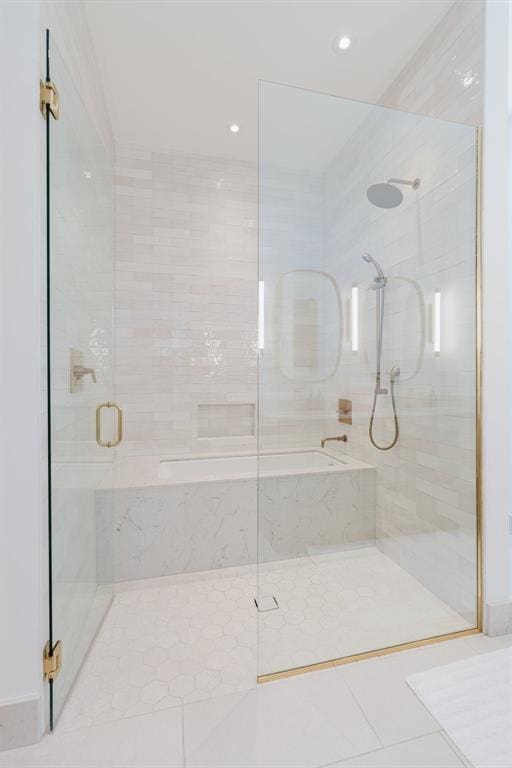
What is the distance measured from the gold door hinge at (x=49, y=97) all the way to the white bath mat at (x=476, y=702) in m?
2.39

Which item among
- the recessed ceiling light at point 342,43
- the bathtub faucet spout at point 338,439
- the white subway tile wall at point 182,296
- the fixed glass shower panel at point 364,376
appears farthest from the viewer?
the white subway tile wall at point 182,296

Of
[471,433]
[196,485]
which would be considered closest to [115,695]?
[196,485]

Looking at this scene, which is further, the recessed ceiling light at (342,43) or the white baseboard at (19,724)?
the recessed ceiling light at (342,43)

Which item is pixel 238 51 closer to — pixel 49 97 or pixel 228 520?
pixel 49 97

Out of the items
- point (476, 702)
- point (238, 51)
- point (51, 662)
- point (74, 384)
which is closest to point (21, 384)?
point (74, 384)

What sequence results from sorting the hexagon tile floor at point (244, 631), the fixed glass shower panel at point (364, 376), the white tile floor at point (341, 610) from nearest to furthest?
the hexagon tile floor at point (244, 631)
the white tile floor at point (341, 610)
the fixed glass shower panel at point (364, 376)

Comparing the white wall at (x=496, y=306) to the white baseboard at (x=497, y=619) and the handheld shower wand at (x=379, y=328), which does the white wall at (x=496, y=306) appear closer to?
the white baseboard at (x=497, y=619)

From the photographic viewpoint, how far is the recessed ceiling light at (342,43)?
6.68ft

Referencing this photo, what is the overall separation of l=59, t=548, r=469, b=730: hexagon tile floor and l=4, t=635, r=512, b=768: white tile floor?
2.7 inches

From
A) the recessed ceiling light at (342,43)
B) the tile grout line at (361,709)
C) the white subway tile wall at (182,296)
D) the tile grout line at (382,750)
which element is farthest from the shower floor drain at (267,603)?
the recessed ceiling light at (342,43)

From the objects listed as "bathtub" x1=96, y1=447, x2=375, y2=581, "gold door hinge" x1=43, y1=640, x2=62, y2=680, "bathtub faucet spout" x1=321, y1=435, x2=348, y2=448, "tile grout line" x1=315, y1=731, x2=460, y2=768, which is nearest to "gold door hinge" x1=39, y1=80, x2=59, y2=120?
"bathtub" x1=96, y1=447, x2=375, y2=581

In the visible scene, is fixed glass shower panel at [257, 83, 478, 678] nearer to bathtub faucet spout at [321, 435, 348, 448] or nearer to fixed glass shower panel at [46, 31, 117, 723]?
bathtub faucet spout at [321, 435, 348, 448]

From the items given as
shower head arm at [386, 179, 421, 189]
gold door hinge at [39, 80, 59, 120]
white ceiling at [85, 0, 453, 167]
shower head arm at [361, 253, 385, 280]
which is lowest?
shower head arm at [361, 253, 385, 280]

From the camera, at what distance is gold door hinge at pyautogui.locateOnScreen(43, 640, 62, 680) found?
1205 mm
